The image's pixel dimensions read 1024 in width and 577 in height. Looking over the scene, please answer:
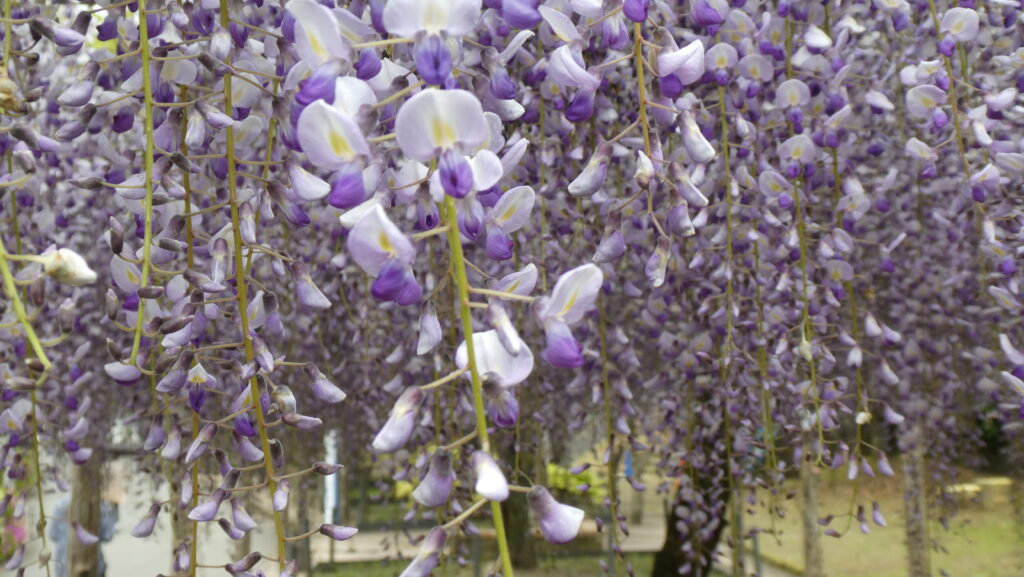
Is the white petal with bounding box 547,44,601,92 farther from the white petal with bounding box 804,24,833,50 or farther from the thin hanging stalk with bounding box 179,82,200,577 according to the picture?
the white petal with bounding box 804,24,833,50

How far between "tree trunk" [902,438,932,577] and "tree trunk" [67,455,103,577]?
A: 556 cm

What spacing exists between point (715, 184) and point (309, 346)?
2.77 m

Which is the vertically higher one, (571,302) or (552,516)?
(571,302)

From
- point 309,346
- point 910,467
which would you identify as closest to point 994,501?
point 910,467

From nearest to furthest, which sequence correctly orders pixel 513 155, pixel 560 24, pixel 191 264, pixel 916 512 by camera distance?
pixel 513 155 → pixel 560 24 → pixel 191 264 → pixel 916 512

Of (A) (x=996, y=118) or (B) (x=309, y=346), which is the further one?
(B) (x=309, y=346)

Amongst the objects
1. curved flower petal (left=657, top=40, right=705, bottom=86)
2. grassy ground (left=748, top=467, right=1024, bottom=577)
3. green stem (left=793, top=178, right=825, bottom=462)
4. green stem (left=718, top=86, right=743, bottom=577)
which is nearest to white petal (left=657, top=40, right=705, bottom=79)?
curved flower petal (left=657, top=40, right=705, bottom=86)

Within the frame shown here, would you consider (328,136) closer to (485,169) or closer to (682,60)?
(485,169)

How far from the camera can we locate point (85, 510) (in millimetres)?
6859

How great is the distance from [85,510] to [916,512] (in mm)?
5950

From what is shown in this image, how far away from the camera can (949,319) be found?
4.13 m

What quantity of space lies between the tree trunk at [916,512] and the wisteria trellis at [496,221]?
0.92 metres

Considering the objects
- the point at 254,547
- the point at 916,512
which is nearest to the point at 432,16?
the point at 916,512

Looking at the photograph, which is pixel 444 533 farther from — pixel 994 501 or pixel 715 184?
pixel 994 501
